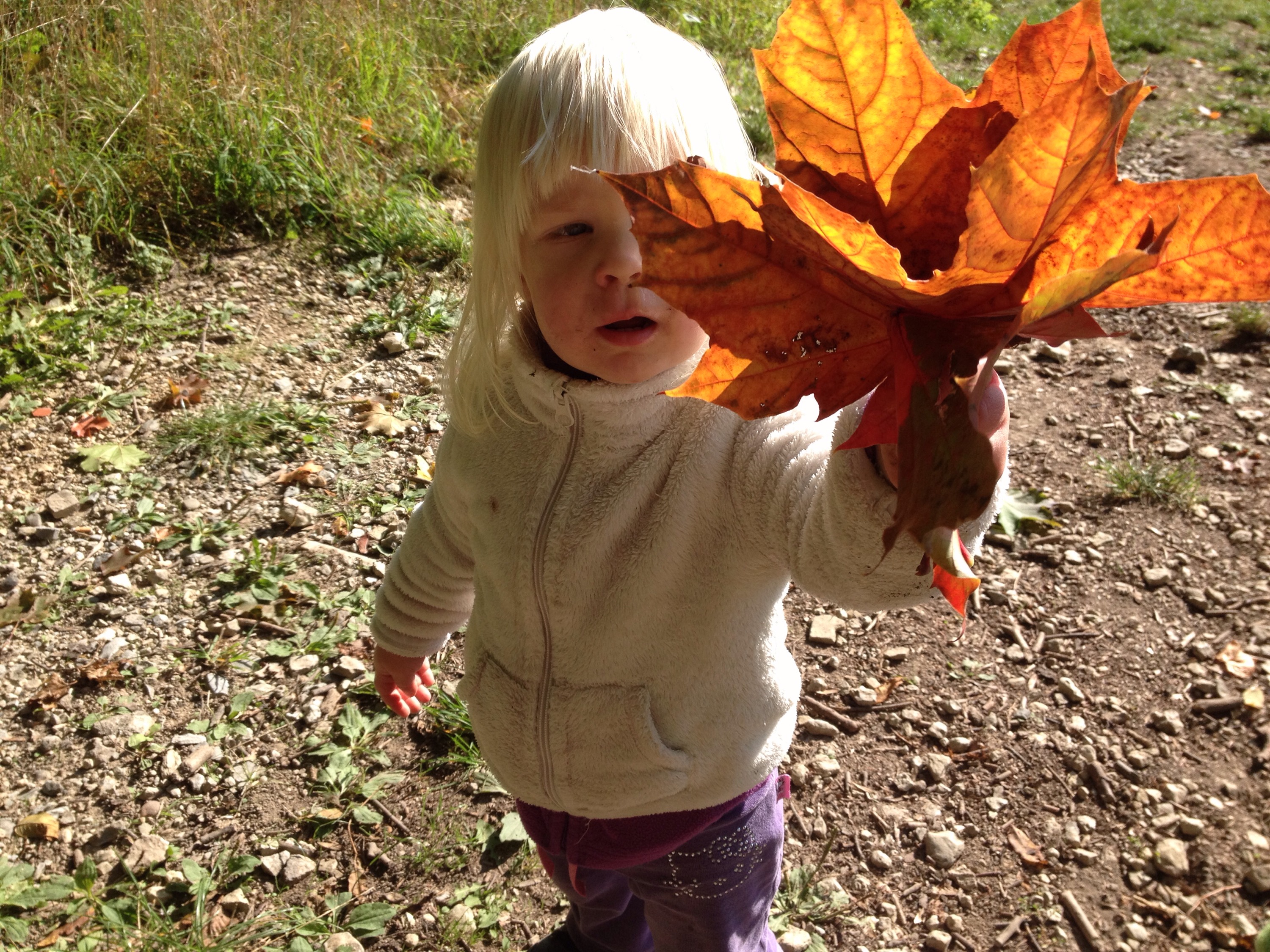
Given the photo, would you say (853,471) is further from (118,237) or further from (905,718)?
(118,237)

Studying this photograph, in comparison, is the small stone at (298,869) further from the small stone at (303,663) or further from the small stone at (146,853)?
the small stone at (303,663)

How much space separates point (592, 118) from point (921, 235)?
0.65m

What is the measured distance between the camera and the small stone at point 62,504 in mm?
3072

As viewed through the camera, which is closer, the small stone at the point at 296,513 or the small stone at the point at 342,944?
the small stone at the point at 342,944

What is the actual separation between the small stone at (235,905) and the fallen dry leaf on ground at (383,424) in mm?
1658

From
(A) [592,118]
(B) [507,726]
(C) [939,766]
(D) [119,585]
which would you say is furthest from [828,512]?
(D) [119,585]

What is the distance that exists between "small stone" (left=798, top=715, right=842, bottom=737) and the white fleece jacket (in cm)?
100

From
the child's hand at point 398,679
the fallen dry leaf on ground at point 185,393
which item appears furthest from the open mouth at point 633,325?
the fallen dry leaf on ground at point 185,393

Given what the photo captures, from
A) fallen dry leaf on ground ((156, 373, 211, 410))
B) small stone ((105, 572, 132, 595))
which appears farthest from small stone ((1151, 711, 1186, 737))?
fallen dry leaf on ground ((156, 373, 211, 410))

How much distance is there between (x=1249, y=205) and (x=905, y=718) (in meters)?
2.18

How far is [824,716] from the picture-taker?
264cm

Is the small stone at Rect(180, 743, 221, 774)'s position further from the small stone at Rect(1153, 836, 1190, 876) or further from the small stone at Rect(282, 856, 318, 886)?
the small stone at Rect(1153, 836, 1190, 876)

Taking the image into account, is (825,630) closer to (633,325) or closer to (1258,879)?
(1258,879)

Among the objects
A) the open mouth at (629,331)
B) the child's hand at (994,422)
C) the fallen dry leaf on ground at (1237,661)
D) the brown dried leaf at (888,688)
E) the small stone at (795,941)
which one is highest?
the child's hand at (994,422)
